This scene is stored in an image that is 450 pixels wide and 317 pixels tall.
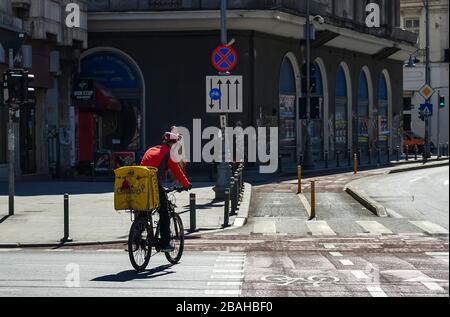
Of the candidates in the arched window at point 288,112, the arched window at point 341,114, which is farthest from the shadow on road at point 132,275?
the arched window at point 341,114

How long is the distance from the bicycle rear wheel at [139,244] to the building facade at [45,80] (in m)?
16.3

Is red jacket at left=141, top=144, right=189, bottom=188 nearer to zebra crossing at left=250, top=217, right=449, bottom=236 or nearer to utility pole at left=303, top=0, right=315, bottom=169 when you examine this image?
zebra crossing at left=250, top=217, right=449, bottom=236

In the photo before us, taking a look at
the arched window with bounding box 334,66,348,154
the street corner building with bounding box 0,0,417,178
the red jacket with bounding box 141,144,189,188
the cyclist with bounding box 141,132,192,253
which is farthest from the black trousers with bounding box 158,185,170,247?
the arched window with bounding box 334,66,348,154

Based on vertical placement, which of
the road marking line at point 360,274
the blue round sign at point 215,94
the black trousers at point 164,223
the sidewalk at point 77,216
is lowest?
the sidewalk at point 77,216

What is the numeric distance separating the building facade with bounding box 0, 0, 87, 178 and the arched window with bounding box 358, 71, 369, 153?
22.5m

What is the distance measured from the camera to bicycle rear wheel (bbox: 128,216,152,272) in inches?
434

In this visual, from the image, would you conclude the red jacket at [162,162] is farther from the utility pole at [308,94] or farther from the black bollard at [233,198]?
the utility pole at [308,94]

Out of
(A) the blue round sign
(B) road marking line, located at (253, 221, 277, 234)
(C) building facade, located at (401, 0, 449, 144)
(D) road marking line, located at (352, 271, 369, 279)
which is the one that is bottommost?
(B) road marking line, located at (253, 221, 277, 234)

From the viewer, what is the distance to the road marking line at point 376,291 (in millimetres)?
8904

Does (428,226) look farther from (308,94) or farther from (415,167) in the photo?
(415,167)

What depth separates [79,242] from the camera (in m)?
14.8

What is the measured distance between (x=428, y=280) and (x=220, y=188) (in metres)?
12.7
